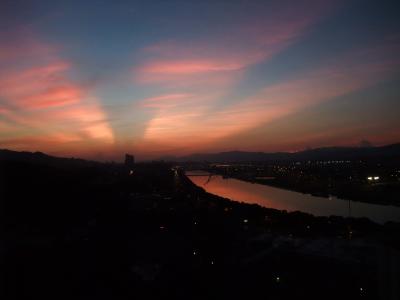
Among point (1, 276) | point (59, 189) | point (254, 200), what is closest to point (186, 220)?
point (59, 189)

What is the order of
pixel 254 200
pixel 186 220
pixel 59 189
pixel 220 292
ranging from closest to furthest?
pixel 220 292 < pixel 186 220 < pixel 59 189 < pixel 254 200

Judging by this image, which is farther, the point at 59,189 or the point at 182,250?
the point at 59,189

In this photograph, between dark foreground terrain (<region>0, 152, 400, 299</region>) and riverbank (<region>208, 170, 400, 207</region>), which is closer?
dark foreground terrain (<region>0, 152, 400, 299</region>)

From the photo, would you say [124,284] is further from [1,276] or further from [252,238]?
[252,238]

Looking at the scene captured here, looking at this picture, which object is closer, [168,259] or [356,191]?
[168,259]

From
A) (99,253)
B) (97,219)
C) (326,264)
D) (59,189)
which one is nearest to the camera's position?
(326,264)

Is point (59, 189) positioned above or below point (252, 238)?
above

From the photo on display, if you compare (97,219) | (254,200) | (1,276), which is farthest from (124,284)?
(254,200)

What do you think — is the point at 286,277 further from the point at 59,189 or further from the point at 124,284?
the point at 59,189

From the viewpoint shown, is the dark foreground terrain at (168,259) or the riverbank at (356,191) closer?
the dark foreground terrain at (168,259)
